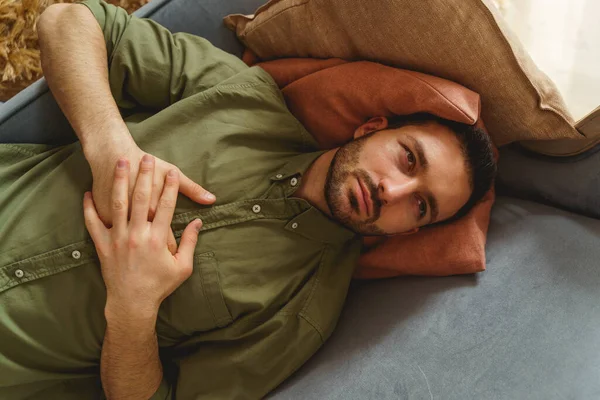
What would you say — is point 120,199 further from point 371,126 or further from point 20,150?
point 371,126

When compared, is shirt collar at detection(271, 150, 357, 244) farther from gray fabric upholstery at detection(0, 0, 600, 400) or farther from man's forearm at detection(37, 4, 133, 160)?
man's forearm at detection(37, 4, 133, 160)

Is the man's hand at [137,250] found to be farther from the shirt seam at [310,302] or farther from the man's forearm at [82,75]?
the shirt seam at [310,302]

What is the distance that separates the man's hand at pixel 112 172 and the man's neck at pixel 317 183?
0.28 m

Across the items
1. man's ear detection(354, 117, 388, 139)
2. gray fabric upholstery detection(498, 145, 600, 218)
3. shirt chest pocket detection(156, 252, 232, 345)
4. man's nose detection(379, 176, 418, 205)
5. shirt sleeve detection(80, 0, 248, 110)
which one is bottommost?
shirt chest pocket detection(156, 252, 232, 345)

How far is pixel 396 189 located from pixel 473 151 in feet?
0.67

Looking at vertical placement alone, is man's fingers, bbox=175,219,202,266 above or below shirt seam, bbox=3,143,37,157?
below

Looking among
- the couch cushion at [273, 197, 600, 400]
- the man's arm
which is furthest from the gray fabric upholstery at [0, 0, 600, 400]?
the man's arm

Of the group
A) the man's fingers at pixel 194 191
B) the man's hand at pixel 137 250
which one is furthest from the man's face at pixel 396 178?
the man's hand at pixel 137 250

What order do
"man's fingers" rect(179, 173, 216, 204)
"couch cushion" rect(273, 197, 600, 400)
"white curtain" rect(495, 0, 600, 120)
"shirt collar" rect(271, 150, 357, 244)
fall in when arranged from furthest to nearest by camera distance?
1. "white curtain" rect(495, 0, 600, 120)
2. "shirt collar" rect(271, 150, 357, 244)
3. "man's fingers" rect(179, 173, 216, 204)
4. "couch cushion" rect(273, 197, 600, 400)

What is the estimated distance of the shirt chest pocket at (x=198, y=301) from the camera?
3.29 feet

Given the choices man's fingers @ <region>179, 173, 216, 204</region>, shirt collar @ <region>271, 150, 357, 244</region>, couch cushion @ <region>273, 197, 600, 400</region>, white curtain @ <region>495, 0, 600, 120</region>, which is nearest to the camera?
couch cushion @ <region>273, 197, 600, 400</region>

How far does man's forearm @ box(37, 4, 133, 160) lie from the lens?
3.26 feet

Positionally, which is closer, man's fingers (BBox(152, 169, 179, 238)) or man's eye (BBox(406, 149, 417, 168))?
man's fingers (BBox(152, 169, 179, 238))

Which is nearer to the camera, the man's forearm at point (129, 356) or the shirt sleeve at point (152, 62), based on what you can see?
the man's forearm at point (129, 356)
